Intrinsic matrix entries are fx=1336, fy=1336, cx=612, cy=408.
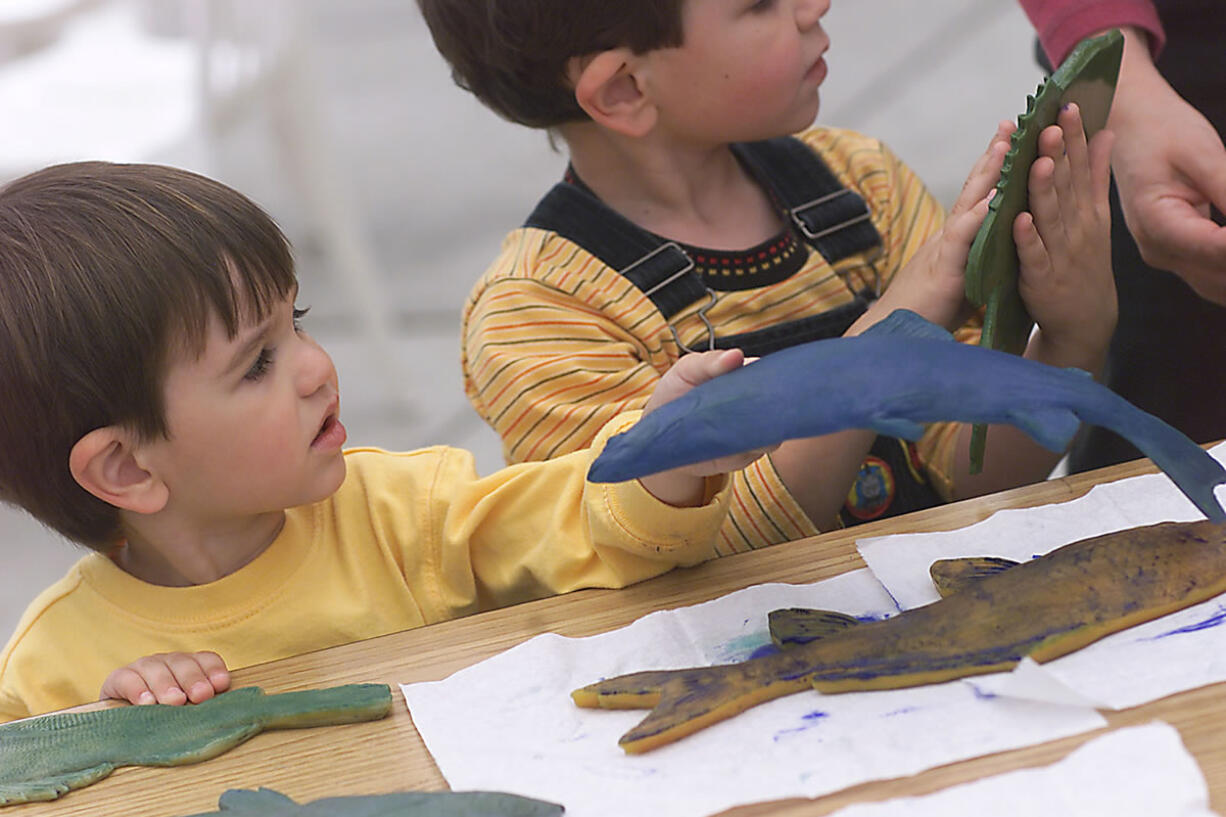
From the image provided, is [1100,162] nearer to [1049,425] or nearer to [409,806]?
[1049,425]

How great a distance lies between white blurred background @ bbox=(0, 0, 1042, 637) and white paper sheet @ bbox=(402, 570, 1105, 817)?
39 cm

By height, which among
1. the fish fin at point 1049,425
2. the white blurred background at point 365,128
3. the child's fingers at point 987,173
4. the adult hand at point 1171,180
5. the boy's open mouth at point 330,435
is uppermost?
the child's fingers at point 987,173

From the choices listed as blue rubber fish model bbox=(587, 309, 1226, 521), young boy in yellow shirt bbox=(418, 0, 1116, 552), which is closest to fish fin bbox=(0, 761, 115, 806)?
blue rubber fish model bbox=(587, 309, 1226, 521)

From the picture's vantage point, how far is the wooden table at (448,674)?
64cm

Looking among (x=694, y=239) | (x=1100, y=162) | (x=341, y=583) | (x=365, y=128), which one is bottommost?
(x=365, y=128)

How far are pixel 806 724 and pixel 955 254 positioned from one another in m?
0.37

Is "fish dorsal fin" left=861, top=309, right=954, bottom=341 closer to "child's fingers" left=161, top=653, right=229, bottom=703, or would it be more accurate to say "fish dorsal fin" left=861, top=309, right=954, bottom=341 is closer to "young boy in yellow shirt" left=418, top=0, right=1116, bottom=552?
"young boy in yellow shirt" left=418, top=0, right=1116, bottom=552

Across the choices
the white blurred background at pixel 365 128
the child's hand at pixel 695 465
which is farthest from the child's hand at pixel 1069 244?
the white blurred background at pixel 365 128

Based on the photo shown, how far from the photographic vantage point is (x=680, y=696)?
28.1 inches

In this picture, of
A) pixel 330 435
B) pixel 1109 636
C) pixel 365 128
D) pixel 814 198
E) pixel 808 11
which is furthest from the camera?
pixel 365 128

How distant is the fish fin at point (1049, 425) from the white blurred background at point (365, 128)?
0.63 metres

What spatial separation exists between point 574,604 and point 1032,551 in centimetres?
Result: 28

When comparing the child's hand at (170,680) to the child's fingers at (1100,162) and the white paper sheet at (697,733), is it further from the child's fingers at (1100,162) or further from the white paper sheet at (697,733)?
the child's fingers at (1100,162)

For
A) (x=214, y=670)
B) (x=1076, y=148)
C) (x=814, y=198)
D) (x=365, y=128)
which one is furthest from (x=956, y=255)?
(x=365, y=128)
